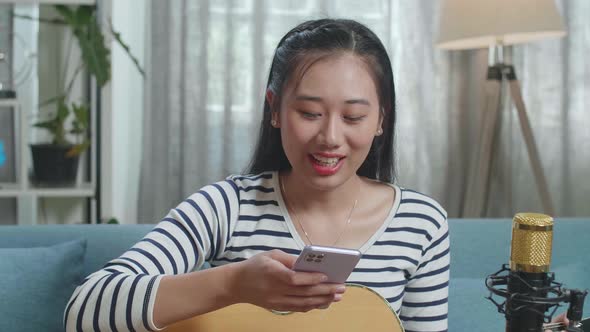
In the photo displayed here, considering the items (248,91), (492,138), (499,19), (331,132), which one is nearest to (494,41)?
(499,19)

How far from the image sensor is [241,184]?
4.40ft

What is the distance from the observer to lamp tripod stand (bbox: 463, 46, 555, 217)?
2867mm

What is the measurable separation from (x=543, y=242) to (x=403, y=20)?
108 inches

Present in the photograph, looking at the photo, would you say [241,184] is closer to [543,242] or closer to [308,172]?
[308,172]

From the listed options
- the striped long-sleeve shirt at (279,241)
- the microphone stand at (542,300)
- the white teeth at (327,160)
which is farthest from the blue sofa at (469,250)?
the microphone stand at (542,300)

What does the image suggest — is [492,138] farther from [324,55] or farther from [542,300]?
[542,300]

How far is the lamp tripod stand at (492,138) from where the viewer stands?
Result: 2.87m

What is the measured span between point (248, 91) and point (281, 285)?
2.60 meters

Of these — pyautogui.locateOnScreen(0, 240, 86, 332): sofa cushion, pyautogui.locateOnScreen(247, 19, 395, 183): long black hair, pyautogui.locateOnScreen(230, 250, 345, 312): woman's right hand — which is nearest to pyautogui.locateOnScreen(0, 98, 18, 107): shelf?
pyautogui.locateOnScreen(0, 240, 86, 332): sofa cushion

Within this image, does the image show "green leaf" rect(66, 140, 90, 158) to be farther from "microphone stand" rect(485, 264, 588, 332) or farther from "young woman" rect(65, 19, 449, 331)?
"microphone stand" rect(485, 264, 588, 332)

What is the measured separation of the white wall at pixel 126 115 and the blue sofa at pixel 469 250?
1.04m

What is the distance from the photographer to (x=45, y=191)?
2725mm

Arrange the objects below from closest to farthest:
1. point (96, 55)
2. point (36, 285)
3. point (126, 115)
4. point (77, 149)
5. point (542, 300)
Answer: point (542, 300) → point (36, 285) → point (96, 55) → point (77, 149) → point (126, 115)

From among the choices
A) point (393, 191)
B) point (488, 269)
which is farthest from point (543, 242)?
point (488, 269)
